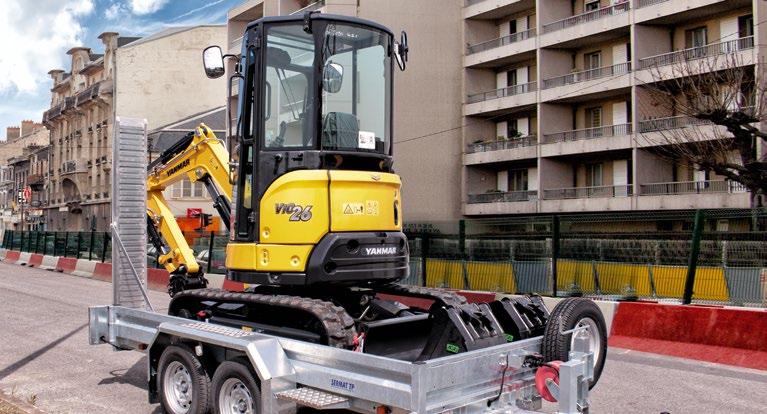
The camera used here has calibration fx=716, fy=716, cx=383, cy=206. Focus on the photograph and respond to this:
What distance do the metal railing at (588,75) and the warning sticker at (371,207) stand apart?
3240 centimetres

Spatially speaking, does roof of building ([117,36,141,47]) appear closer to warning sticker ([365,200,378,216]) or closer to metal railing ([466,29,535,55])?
metal railing ([466,29,535,55])

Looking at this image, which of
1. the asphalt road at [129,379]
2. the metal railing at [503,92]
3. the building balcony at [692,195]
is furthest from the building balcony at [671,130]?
the asphalt road at [129,379]

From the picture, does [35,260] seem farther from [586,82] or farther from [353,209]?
[353,209]

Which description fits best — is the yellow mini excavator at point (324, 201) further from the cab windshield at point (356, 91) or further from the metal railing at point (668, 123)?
the metal railing at point (668, 123)

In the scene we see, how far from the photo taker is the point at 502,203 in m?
41.4

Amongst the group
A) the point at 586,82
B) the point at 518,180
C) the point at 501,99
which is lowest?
the point at 518,180

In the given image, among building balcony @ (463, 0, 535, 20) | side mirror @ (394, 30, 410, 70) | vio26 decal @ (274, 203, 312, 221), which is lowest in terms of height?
vio26 decal @ (274, 203, 312, 221)

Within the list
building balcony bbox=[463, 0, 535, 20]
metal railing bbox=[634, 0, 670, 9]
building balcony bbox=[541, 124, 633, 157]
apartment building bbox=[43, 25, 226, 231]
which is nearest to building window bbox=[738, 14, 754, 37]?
metal railing bbox=[634, 0, 670, 9]

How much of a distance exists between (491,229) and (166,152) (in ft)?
29.6

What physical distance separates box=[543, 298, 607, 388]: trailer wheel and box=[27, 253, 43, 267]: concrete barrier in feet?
95.3

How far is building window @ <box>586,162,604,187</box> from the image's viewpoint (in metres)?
39.1

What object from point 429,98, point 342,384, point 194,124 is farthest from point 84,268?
point 194,124

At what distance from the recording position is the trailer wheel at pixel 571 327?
219 inches

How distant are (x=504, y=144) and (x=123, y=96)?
36.6 metres
